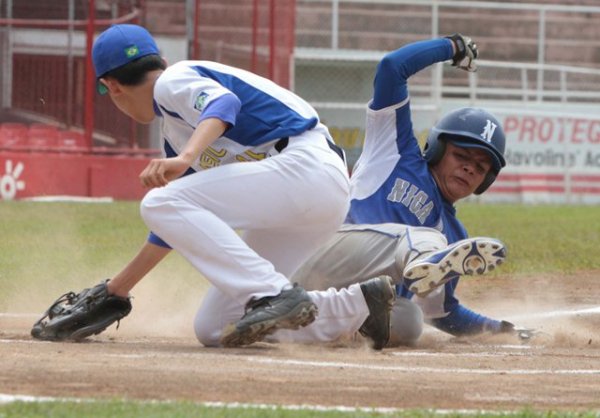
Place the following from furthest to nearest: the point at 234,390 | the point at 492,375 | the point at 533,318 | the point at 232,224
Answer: the point at 533,318 < the point at 232,224 < the point at 492,375 < the point at 234,390

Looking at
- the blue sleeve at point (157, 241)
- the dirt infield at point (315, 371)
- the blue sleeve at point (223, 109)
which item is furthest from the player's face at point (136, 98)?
the dirt infield at point (315, 371)

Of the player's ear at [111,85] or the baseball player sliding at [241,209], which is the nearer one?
the baseball player sliding at [241,209]

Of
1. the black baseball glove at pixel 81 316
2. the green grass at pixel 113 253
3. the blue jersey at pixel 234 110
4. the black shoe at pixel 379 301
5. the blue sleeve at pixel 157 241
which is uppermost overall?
the blue jersey at pixel 234 110

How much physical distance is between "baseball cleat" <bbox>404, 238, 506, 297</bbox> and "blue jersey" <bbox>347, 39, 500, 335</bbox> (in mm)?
858

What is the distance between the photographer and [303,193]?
5.52m

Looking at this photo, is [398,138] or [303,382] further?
[398,138]

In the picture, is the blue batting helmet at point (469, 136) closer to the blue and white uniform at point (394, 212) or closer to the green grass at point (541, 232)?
the blue and white uniform at point (394, 212)

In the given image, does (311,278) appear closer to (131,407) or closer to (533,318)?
(533,318)

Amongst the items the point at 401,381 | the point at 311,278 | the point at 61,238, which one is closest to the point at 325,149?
the point at 311,278

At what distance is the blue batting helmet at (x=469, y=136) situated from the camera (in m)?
6.45

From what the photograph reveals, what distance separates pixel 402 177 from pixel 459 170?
29 cm

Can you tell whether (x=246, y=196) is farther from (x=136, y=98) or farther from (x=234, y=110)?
(x=136, y=98)

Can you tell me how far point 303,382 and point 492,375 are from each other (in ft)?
2.71

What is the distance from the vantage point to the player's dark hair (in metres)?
5.53
